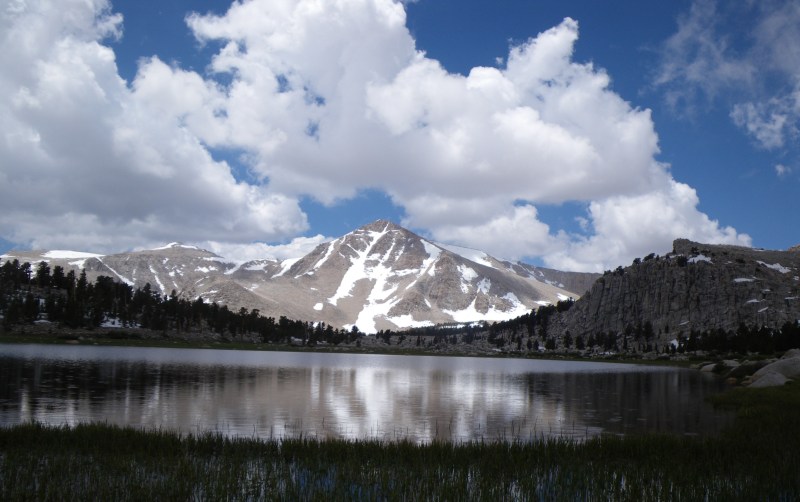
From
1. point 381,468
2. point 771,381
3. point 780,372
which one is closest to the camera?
point 381,468

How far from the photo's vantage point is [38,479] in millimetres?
20406

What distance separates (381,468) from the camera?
24.3 metres

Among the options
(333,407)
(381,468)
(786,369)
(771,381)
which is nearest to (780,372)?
(786,369)

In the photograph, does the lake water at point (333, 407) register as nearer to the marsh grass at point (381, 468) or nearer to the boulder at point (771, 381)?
the boulder at point (771, 381)

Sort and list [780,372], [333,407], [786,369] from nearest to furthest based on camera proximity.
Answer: [333,407] → [780,372] → [786,369]

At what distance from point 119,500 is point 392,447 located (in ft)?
42.1

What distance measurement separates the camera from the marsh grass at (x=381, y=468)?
1998 centimetres

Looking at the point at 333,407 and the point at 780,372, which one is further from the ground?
the point at 780,372

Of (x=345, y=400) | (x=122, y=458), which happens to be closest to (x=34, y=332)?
(x=345, y=400)

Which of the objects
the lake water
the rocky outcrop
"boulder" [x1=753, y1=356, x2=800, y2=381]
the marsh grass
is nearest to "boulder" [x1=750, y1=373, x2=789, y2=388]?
the rocky outcrop

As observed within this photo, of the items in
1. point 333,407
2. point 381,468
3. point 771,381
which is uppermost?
point 381,468

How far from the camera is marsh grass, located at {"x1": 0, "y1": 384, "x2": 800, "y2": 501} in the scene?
20.0 metres

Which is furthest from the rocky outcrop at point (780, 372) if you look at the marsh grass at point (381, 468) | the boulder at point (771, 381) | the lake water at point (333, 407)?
the marsh grass at point (381, 468)

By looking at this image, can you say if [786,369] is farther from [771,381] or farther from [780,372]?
[771,381]
